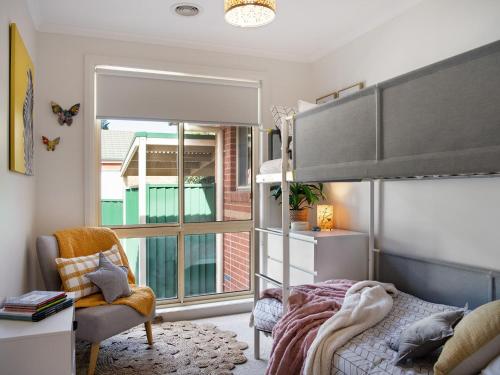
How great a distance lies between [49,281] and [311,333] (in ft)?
Answer: 5.97

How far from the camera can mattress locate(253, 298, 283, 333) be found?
2.60m

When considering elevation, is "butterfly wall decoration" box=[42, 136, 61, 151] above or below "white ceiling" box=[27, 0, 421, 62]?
below

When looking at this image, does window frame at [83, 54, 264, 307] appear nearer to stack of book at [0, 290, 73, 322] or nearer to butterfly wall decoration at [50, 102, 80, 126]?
butterfly wall decoration at [50, 102, 80, 126]

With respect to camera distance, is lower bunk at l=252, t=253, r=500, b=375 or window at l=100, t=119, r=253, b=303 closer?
lower bunk at l=252, t=253, r=500, b=375

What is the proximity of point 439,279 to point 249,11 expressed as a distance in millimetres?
2033

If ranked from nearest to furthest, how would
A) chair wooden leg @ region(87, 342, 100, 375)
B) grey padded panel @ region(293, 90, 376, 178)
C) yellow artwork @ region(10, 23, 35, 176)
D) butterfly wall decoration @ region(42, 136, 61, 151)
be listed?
grey padded panel @ region(293, 90, 376, 178)
yellow artwork @ region(10, 23, 35, 176)
chair wooden leg @ region(87, 342, 100, 375)
butterfly wall decoration @ region(42, 136, 61, 151)

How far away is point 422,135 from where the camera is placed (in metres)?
1.52

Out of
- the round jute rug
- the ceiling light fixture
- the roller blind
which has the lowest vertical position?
the round jute rug

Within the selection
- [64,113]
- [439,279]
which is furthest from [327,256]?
[64,113]

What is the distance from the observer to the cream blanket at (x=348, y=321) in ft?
6.15

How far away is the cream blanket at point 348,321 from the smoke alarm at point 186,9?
2.22 metres

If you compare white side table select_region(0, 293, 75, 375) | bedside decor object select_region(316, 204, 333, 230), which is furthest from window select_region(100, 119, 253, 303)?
white side table select_region(0, 293, 75, 375)

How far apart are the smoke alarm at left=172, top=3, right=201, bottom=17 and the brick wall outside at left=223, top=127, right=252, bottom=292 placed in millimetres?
1229

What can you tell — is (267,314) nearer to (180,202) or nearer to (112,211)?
(180,202)
